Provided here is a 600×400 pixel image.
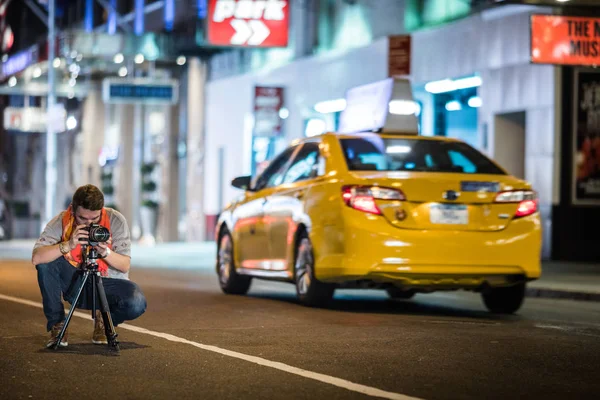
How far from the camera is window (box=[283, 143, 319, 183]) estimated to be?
13438mm

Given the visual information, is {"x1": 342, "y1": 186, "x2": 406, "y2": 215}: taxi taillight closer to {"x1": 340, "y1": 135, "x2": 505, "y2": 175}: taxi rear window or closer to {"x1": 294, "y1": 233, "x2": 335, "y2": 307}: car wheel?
{"x1": 340, "y1": 135, "x2": 505, "y2": 175}: taxi rear window

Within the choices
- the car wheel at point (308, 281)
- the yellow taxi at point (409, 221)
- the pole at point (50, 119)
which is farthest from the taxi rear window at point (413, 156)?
the pole at point (50, 119)

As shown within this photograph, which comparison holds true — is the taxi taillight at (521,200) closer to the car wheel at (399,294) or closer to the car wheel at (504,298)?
the car wheel at (504,298)

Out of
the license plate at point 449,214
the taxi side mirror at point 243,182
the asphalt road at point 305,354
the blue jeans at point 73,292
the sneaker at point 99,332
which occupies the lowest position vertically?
the asphalt road at point 305,354

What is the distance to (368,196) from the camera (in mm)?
12125

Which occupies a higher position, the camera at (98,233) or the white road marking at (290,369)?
the camera at (98,233)

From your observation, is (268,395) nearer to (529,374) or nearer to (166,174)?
(529,374)

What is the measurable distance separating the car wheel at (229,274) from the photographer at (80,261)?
5602 mm

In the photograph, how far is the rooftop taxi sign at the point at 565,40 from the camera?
2012cm

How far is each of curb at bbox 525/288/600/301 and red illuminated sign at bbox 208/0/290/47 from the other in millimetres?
13815

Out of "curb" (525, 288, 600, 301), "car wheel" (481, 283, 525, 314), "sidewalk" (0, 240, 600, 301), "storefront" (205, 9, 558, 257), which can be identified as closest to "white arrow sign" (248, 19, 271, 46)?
"storefront" (205, 9, 558, 257)

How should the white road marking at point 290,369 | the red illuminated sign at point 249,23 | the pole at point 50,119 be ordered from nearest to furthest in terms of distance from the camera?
the white road marking at point 290,369
the red illuminated sign at point 249,23
the pole at point 50,119

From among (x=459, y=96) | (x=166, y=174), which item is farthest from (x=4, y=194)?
(x=459, y=96)

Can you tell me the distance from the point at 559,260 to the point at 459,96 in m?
4.32
